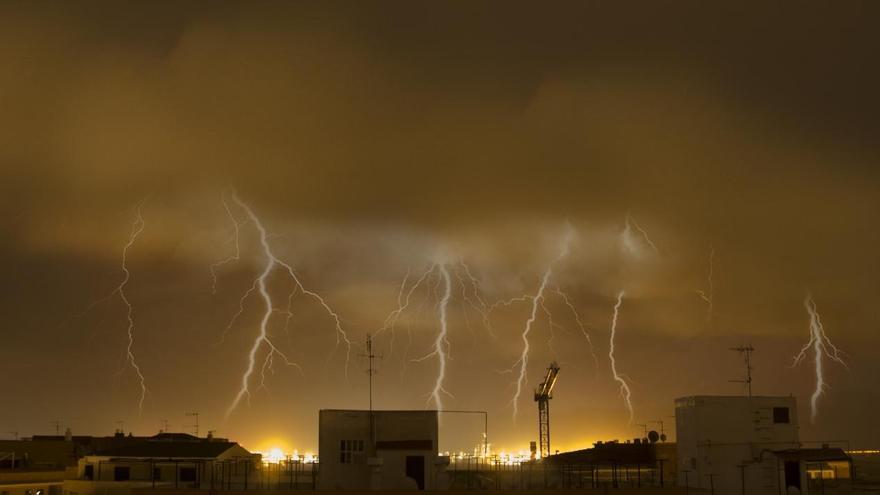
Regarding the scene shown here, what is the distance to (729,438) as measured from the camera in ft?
120

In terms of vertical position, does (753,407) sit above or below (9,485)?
above

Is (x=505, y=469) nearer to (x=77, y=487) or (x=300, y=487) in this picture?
(x=300, y=487)

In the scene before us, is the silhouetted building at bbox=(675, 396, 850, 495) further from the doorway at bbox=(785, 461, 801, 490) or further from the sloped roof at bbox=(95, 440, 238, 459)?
the sloped roof at bbox=(95, 440, 238, 459)

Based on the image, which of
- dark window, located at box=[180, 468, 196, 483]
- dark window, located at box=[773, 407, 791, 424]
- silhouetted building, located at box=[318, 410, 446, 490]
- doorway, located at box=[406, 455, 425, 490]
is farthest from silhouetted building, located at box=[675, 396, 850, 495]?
dark window, located at box=[180, 468, 196, 483]

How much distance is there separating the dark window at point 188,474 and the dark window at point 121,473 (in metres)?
3.18

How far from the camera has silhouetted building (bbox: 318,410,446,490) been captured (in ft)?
109

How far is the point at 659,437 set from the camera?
171 feet

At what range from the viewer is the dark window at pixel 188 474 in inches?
1465

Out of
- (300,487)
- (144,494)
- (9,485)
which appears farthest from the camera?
(9,485)

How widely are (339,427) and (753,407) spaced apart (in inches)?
578

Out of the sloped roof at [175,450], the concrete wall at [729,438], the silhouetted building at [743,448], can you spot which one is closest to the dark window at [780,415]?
the silhouetted building at [743,448]

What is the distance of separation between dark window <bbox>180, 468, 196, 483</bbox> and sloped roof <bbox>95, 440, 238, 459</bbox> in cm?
165

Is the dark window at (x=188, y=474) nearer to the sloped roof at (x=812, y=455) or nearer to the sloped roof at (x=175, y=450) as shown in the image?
the sloped roof at (x=175, y=450)

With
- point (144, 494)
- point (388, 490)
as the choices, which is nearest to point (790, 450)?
point (388, 490)
